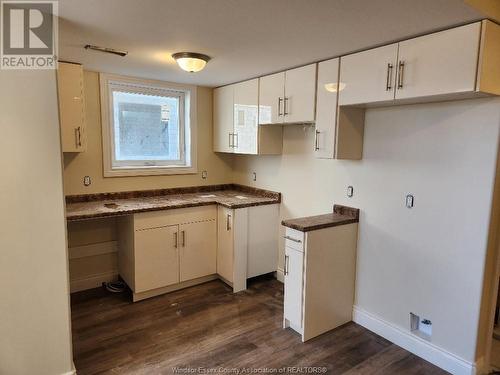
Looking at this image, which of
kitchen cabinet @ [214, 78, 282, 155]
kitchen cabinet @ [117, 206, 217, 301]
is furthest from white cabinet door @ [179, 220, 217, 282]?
kitchen cabinet @ [214, 78, 282, 155]

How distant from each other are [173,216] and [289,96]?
1.64 metres

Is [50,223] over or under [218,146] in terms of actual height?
under

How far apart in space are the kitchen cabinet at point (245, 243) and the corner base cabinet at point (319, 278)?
2.64 feet

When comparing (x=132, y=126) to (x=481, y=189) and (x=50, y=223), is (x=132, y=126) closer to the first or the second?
(x=50, y=223)

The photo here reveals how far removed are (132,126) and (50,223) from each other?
1960 mm

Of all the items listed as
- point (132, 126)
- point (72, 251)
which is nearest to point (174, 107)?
point (132, 126)

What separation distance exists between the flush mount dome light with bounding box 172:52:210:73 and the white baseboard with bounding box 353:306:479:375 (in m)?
2.49

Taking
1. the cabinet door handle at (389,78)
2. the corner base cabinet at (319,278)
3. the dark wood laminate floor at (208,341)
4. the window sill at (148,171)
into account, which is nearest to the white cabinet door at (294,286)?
the corner base cabinet at (319,278)

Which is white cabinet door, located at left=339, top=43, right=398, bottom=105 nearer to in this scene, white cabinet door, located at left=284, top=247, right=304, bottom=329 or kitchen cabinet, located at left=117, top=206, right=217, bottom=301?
white cabinet door, located at left=284, top=247, right=304, bottom=329

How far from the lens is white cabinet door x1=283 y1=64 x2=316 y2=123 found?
2.79m

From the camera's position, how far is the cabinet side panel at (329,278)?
2555 millimetres

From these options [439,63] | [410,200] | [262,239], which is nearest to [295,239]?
[410,200]

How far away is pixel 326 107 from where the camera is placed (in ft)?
8.72

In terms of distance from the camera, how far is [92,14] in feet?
5.85
